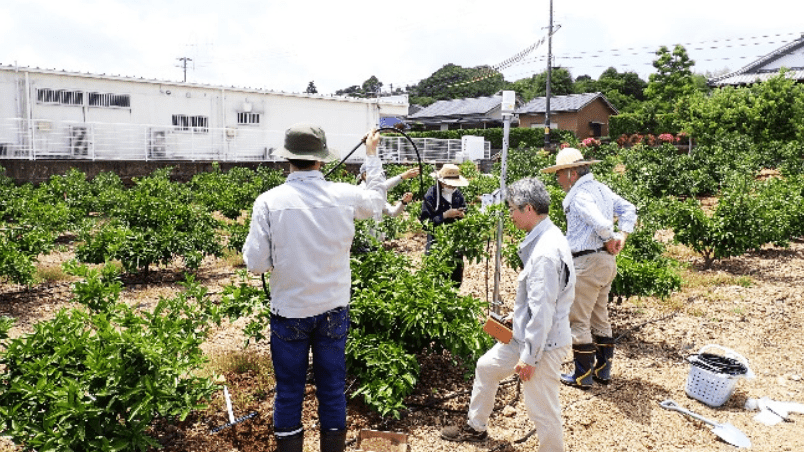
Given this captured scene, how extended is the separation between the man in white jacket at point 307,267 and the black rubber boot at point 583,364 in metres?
2.16

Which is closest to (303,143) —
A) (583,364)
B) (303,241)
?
(303,241)

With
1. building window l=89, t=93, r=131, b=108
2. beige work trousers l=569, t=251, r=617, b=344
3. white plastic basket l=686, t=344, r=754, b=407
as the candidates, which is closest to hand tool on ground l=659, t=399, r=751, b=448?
white plastic basket l=686, t=344, r=754, b=407

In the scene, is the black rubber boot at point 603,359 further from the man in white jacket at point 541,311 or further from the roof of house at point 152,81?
the roof of house at point 152,81

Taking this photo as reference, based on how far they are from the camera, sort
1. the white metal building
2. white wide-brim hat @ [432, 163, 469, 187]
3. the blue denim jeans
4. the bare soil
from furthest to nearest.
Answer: the white metal building → white wide-brim hat @ [432, 163, 469, 187] → the bare soil → the blue denim jeans

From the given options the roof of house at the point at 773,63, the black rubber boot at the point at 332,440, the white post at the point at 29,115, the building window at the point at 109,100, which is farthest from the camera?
the roof of house at the point at 773,63

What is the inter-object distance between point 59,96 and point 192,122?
4744 mm

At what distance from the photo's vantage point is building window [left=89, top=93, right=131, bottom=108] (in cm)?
2170

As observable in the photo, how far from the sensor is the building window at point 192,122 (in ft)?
77.6

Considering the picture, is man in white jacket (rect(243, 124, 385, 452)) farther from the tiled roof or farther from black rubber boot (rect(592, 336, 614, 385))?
the tiled roof

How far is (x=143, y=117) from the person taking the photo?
2291 centimetres

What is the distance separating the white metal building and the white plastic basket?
19.7 metres

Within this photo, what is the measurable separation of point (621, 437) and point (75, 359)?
11.5ft

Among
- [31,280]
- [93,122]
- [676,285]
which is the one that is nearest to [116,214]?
[31,280]

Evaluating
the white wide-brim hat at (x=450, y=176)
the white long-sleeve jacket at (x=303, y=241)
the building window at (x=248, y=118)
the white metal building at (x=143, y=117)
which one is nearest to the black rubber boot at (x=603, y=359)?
the white wide-brim hat at (x=450, y=176)
